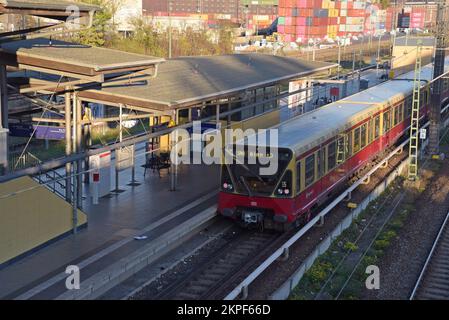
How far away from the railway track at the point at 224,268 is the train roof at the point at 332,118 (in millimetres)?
2411

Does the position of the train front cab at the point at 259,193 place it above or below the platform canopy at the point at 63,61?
below

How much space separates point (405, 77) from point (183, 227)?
20.0 metres

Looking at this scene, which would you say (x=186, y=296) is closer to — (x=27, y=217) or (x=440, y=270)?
(x=27, y=217)

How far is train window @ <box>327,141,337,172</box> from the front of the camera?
1780cm

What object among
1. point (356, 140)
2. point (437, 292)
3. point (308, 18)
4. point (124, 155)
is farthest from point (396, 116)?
point (308, 18)

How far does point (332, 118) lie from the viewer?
19.5 metres

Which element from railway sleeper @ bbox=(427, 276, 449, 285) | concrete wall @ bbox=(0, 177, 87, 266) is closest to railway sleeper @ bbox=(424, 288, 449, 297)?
railway sleeper @ bbox=(427, 276, 449, 285)

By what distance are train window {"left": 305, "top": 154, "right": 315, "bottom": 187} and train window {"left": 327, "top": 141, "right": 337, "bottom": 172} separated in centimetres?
127

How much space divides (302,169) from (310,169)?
24.2 inches

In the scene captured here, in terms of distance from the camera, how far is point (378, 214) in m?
18.9

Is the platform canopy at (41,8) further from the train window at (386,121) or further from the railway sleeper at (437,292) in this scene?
the train window at (386,121)

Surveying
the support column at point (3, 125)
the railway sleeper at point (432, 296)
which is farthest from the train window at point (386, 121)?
the support column at point (3, 125)

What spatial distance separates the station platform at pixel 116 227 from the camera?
1226 centimetres
